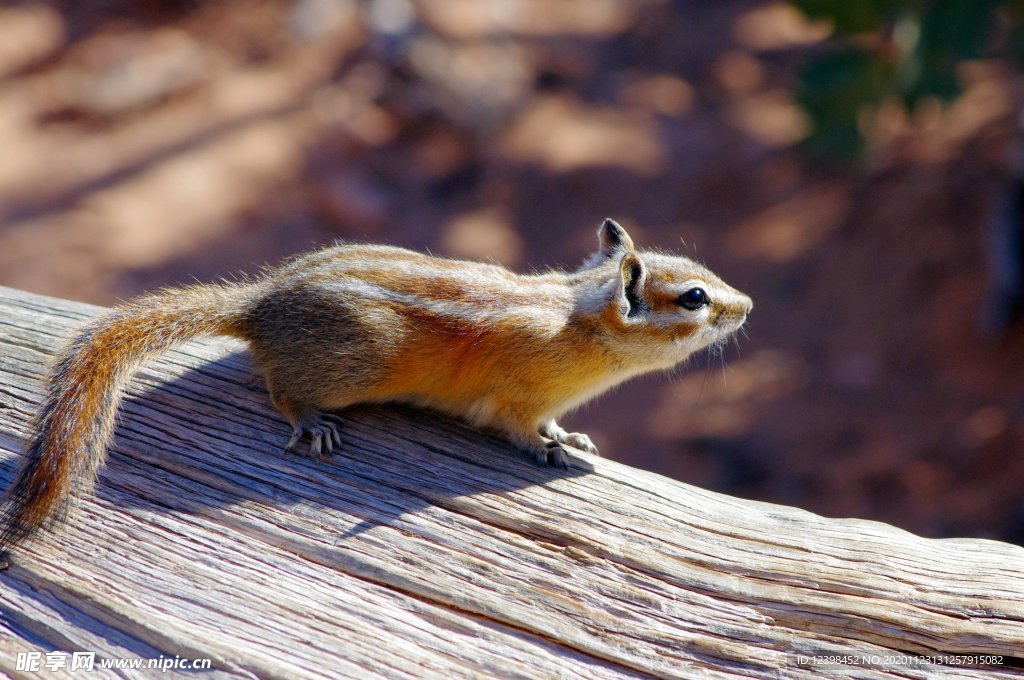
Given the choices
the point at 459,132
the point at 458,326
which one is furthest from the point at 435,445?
the point at 459,132

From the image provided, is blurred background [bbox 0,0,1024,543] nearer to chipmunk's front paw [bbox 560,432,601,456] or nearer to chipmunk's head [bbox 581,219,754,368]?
chipmunk's head [bbox 581,219,754,368]

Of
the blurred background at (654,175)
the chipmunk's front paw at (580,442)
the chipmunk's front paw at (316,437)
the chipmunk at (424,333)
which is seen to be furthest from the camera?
the blurred background at (654,175)

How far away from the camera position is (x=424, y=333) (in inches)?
168

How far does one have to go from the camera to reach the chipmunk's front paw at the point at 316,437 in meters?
4.07

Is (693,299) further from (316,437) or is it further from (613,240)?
(316,437)

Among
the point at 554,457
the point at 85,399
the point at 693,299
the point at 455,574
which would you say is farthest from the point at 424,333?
the point at 85,399

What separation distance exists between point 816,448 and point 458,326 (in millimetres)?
5217

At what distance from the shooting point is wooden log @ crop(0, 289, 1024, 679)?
3371 millimetres

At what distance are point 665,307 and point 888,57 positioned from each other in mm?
5203

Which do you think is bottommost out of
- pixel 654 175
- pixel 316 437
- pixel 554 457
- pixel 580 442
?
pixel 316 437

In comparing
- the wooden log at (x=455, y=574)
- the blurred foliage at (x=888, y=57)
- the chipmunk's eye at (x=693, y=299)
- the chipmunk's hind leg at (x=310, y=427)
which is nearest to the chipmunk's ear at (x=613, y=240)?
the chipmunk's eye at (x=693, y=299)

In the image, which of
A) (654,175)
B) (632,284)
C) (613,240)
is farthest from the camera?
(654,175)

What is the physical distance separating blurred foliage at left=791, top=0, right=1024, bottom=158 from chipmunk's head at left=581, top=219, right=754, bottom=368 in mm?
4354

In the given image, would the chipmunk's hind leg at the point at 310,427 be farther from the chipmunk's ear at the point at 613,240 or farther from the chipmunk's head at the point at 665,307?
the chipmunk's ear at the point at 613,240
